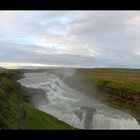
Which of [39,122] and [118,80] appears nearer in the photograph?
[39,122]

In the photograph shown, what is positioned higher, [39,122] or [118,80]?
[39,122]

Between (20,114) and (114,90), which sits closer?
(20,114)

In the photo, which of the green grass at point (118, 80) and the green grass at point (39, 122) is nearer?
the green grass at point (39, 122)

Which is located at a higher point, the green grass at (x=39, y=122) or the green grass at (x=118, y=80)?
the green grass at (x=39, y=122)

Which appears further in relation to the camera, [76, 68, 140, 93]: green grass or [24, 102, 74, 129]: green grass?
[76, 68, 140, 93]: green grass

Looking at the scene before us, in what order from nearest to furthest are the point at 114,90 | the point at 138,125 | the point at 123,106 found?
the point at 138,125, the point at 123,106, the point at 114,90

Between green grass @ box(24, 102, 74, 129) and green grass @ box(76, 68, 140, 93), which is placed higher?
green grass @ box(24, 102, 74, 129)

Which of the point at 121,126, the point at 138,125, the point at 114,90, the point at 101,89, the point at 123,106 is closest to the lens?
the point at 121,126
